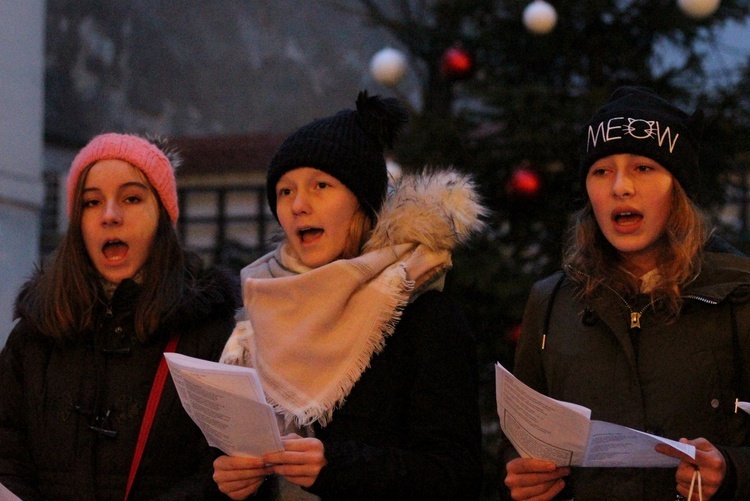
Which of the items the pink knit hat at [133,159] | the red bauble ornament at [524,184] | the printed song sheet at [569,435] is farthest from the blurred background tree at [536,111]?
the printed song sheet at [569,435]

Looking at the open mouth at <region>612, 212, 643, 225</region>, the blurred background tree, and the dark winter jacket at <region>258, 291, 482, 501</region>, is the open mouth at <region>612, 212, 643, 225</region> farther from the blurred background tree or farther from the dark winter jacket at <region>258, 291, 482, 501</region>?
the blurred background tree

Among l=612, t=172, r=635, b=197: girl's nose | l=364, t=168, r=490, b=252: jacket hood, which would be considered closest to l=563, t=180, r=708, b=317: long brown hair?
l=612, t=172, r=635, b=197: girl's nose

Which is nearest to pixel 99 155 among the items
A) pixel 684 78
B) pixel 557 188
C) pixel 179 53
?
pixel 557 188

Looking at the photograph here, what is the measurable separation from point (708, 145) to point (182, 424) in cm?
394

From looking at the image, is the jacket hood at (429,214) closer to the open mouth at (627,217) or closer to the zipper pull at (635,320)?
the open mouth at (627,217)

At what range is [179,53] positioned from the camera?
15.4m

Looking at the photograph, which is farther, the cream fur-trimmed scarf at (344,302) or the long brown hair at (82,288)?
the long brown hair at (82,288)

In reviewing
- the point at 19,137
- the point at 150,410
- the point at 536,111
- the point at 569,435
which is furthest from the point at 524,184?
the point at 19,137

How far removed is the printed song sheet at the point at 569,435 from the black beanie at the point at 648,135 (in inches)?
30.0

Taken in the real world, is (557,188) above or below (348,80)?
below

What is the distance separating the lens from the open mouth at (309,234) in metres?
3.03

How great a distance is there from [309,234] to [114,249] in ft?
2.48

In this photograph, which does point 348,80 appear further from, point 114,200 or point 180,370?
point 180,370

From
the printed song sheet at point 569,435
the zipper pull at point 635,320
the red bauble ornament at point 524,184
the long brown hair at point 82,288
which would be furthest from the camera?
the red bauble ornament at point 524,184
